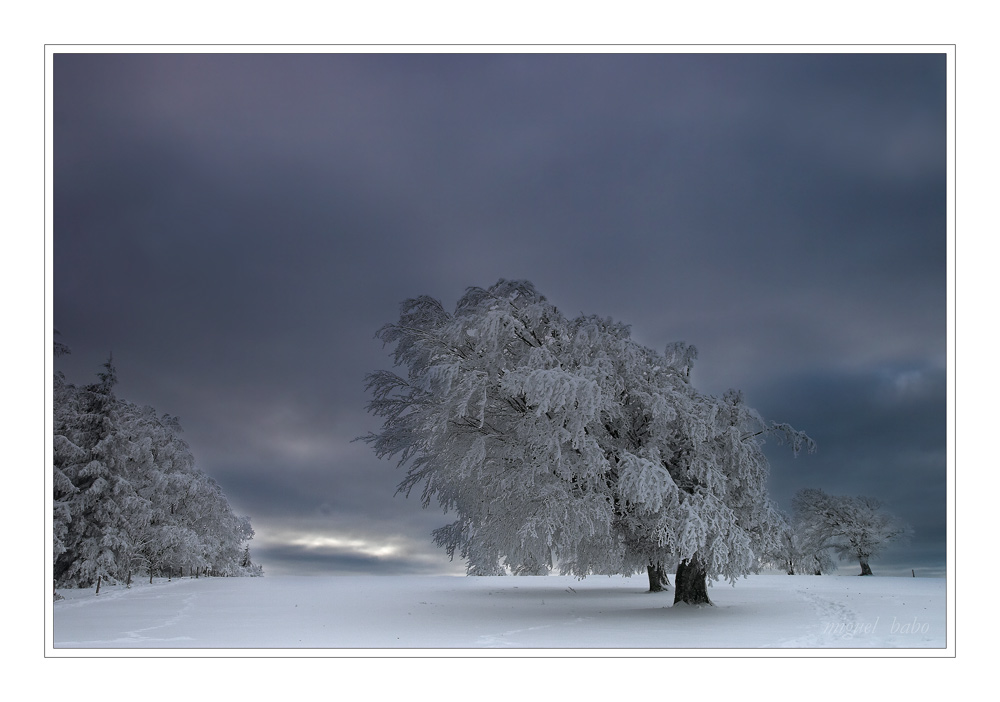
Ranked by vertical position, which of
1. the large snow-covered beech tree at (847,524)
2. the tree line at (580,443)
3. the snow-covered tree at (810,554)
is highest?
the tree line at (580,443)

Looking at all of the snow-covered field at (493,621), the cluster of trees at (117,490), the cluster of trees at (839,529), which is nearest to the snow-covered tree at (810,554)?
the cluster of trees at (839,529)

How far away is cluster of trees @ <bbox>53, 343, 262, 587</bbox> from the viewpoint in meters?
19.8

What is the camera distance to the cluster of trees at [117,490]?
19.8 m

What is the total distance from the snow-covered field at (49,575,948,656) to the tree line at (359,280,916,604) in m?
1.07

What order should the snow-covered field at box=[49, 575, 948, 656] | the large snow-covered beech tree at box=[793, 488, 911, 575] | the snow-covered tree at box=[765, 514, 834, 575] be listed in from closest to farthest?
the snow-covered field at box=[49, 575, 948, 656] → the large snow-covered beech tree at box=[793, 488, 911, 575] → the snow-covered tree at box=[765, 514, 834, 575]

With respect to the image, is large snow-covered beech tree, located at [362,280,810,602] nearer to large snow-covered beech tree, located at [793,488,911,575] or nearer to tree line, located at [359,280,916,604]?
tree line, located at [359,280,916,604]

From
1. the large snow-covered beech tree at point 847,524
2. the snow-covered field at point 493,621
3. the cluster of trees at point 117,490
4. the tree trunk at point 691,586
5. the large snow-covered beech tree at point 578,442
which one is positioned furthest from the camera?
the large snow-covered beech tree at point 847,524

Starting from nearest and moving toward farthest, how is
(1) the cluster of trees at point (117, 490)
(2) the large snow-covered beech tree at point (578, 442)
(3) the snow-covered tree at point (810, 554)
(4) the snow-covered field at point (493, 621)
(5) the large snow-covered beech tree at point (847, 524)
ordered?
(4) the snow-covered field at point (493, 621) → (2) the large snow-covered beech tree at point (578, 442) → (1) the cluster of trees at point (117, 490) → (5) the large snow-covered beech tree at point (847, 524) → (3) the snow-covered tree at point (810, 554)

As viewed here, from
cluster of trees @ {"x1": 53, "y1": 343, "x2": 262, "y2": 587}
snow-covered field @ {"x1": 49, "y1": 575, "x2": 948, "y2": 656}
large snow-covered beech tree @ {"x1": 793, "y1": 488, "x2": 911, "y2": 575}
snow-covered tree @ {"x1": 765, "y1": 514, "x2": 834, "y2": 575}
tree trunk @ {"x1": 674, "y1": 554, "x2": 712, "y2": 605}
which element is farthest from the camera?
snow-covered tree @ {"x1": 765, "y1": 514, "x2": 834, "y2": 575}

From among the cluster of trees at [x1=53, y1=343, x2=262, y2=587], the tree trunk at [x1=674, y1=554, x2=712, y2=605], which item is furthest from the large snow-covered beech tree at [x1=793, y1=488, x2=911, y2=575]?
the cluster of trees at [x1=53, y1=343, x2=262, y2=587]

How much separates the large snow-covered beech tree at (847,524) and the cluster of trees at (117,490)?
24.7m

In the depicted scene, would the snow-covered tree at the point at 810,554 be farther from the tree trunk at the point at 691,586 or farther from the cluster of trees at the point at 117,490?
the cluster of trees at the point at 117,490
